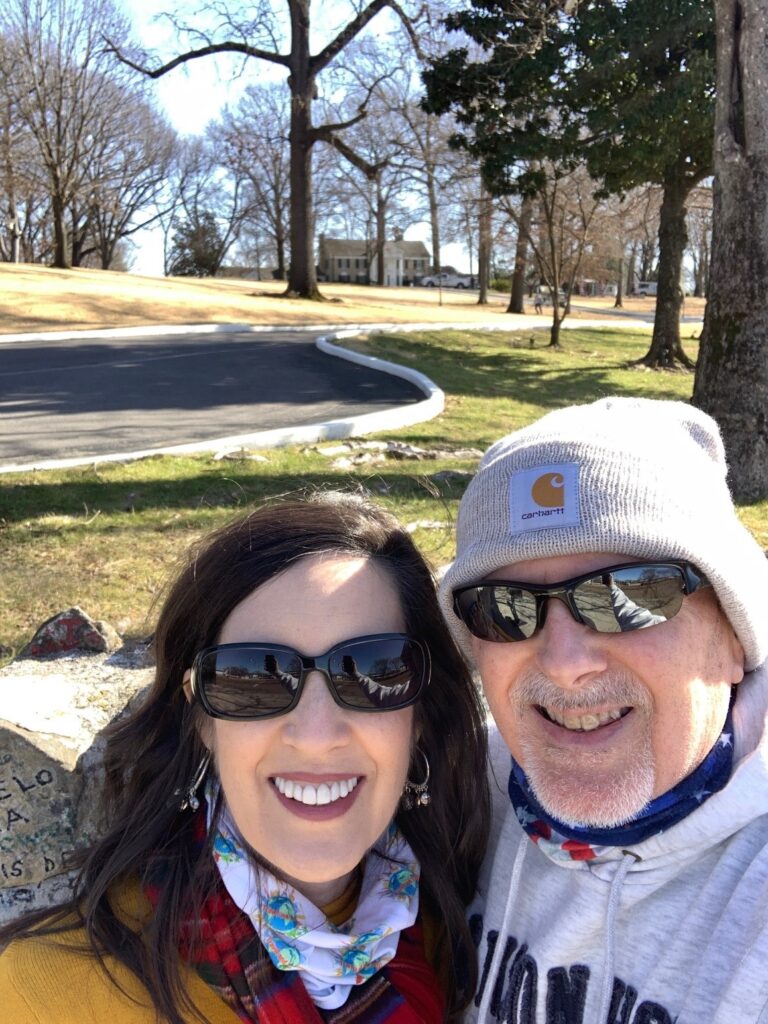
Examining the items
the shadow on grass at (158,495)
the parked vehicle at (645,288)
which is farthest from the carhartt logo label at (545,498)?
the parked vehicle at (645,288)

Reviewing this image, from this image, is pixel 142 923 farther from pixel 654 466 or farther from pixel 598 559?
pixel 654 466

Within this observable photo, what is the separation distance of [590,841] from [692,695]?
318 millimetres

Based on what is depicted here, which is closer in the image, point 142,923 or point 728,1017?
point 728,1017

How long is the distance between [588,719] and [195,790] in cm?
81

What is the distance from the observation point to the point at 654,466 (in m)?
1.52

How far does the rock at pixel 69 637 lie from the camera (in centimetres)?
336

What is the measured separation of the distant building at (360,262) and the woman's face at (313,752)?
8032cm

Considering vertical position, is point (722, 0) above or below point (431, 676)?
above

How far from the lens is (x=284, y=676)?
1599 mm

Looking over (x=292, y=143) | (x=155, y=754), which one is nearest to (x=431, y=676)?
(x=155, y=754)

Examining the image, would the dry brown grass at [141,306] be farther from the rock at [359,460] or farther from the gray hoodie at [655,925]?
the gray hoodie at [655,925]

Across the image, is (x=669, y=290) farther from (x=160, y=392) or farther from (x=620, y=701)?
(x=620, y=701)

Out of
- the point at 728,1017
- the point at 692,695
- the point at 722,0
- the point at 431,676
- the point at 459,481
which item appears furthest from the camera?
the point at 459,481

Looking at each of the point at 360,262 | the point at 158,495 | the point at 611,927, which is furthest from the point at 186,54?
the point at 360,262
